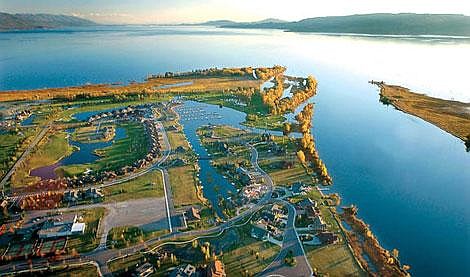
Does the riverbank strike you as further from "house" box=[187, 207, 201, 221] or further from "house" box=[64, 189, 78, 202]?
"house" box=[64, 189, 78, 202]

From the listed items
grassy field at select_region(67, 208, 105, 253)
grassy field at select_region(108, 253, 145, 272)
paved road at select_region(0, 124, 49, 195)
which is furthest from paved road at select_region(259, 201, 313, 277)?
paved road at select_region(0, 124, 49, 195)

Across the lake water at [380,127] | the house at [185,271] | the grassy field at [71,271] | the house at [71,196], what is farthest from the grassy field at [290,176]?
the grassy field at [71,271]

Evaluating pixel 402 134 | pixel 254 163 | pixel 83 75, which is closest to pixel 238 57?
pixel 83 75

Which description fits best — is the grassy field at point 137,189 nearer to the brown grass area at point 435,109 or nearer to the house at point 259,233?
the house at point 259,233

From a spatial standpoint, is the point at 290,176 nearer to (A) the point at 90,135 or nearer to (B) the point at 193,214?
(B) the point at 193,214

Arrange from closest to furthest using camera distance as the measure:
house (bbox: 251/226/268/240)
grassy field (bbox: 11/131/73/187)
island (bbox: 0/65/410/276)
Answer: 1. island (bbox: 0/65/410/276)
2. house (bbox: 251/226/268/240)
3. grassy field (bbox: 11/131/73/187)
